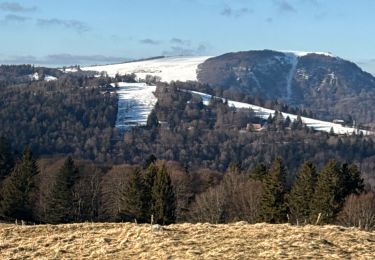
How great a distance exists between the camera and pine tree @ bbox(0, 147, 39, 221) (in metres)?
81.4

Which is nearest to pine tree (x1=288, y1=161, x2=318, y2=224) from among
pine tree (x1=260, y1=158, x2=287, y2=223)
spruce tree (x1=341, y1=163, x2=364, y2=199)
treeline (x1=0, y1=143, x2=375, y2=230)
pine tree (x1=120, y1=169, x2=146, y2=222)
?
treeline (x1=0, y1=143, x2=375, y2=230)

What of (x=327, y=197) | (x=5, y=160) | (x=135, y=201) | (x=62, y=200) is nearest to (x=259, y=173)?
(x=327, y=197)

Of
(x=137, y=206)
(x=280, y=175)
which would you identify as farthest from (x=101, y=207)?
(x=280, y=175)

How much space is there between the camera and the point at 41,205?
90.4m

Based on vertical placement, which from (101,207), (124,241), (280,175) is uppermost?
(124,241)

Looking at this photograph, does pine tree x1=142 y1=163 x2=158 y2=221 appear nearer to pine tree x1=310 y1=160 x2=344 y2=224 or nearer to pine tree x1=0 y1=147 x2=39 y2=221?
pine tree x1=0 y1=147 x2=39 y2=221

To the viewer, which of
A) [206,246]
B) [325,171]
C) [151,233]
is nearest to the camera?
[206,246]

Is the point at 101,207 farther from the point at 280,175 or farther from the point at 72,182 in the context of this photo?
the point at 280,175

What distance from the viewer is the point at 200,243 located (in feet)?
67.6

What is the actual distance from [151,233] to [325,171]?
5322cm

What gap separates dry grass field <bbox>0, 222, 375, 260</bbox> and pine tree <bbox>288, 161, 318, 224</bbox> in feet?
158

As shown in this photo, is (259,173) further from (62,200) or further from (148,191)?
(62,200)

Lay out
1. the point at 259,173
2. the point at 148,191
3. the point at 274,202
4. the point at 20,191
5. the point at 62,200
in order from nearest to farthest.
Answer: the point at 274,202
the point at 148,191
the point at 62,200
the point at 20,191
the point at 259,173

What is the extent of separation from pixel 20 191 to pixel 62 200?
6262 mm
